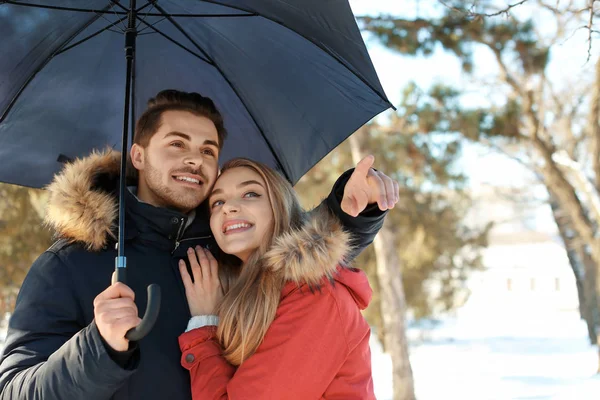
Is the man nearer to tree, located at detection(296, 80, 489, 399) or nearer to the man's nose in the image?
the man's nose

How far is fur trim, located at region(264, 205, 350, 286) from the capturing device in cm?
207

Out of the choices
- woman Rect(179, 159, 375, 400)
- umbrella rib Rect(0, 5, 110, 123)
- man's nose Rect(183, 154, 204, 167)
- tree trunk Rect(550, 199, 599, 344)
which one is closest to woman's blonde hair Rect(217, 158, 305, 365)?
woman Rect(179, 159, 375, 400)

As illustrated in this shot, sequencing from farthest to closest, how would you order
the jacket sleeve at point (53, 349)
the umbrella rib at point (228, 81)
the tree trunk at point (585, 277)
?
1. the tree trunk at point (585, 277)
2. the umbrella rib at point (228, 81)
3. the jacket sleeve at point (53, 349)

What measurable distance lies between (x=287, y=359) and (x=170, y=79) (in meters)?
1.49

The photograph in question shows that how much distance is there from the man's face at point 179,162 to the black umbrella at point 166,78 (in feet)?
0.52

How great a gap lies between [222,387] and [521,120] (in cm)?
869

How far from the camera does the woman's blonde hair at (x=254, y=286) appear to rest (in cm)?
204

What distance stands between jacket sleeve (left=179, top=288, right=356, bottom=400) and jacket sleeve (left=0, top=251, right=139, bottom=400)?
303 millimetres

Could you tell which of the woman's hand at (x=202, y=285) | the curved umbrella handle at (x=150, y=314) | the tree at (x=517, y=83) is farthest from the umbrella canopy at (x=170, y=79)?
the tree at (x=517, y=83)

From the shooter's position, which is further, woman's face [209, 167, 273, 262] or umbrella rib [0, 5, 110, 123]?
umbrella rib [0, 5, 110, 123]

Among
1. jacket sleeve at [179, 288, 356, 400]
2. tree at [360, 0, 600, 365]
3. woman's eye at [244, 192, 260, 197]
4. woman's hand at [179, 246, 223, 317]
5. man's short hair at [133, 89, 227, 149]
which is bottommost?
jacket sleeve at [179, 288, 356, 400]

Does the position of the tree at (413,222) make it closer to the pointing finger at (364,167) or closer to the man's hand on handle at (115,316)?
the pointing finger at (364,167)

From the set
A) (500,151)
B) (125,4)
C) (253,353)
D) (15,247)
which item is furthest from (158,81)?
(500,151)

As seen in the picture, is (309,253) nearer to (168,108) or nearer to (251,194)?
(251,194)
